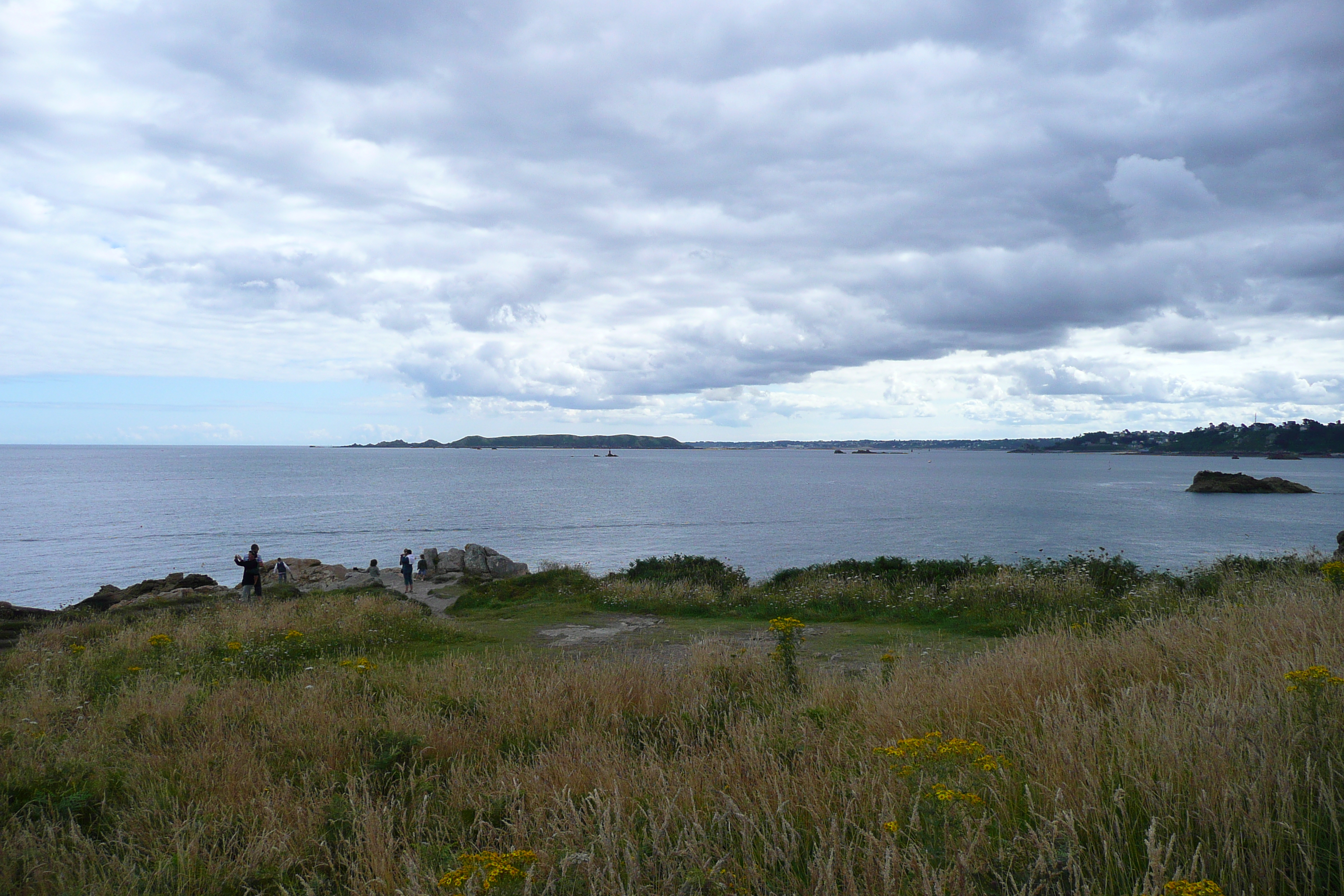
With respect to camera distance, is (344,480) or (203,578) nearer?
(203,578)

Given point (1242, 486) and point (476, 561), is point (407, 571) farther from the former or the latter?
point (1242, 486)

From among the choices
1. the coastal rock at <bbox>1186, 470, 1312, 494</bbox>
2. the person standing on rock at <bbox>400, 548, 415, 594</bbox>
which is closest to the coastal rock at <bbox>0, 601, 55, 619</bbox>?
the person standing on rock at <bbox>400, 548, 415, 594</bbox>

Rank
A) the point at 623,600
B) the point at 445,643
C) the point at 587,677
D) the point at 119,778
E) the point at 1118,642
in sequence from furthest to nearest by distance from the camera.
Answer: the point at 623,600, the point at 445,643, the point at 587,677, the point at 1118,642, the point at 119,778

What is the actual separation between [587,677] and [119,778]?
13.6ft

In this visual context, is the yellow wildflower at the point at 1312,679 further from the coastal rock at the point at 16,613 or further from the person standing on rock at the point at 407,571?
the coastal rock at the point at 16,613

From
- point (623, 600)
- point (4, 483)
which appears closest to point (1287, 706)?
point (623, 600)

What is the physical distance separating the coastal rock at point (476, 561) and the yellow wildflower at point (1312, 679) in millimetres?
29565

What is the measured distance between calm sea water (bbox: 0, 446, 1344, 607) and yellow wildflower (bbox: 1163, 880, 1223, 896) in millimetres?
27459

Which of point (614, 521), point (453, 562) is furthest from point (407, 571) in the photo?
point (614, 521)

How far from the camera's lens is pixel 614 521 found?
61750 millimetres

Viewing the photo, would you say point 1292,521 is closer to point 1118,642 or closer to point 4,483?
point 1118,642

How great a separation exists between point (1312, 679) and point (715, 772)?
343cm

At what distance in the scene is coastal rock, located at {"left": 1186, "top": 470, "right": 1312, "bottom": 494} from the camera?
8556cm

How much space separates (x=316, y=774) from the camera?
5586 millimetres
